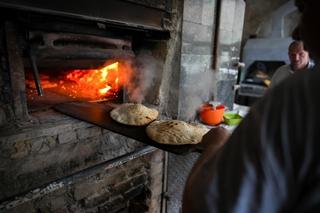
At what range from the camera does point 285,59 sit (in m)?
4.70

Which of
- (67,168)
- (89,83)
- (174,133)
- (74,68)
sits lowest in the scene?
(67,168)

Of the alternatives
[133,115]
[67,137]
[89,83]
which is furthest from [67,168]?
[89,83]

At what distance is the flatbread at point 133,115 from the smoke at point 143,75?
0.60 m

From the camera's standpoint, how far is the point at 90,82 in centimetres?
215

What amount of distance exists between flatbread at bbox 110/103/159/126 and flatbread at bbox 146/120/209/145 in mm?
128

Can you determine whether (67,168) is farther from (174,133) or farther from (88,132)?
(174,133)

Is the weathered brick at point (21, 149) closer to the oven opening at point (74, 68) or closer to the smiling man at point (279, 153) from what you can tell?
the oven opening at point (74, 68)

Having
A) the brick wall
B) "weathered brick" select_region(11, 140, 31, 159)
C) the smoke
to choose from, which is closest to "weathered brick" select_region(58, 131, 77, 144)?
the brick wall

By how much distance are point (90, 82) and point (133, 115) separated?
88 centimetres

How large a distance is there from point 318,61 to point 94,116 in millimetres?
1167

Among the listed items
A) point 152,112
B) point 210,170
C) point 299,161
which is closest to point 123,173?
point 152,112

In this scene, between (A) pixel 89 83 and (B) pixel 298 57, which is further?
(B) pixel 298 57

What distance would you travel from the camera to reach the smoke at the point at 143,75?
7.02 ft

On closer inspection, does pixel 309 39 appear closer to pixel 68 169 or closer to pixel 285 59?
pixel 68 169
